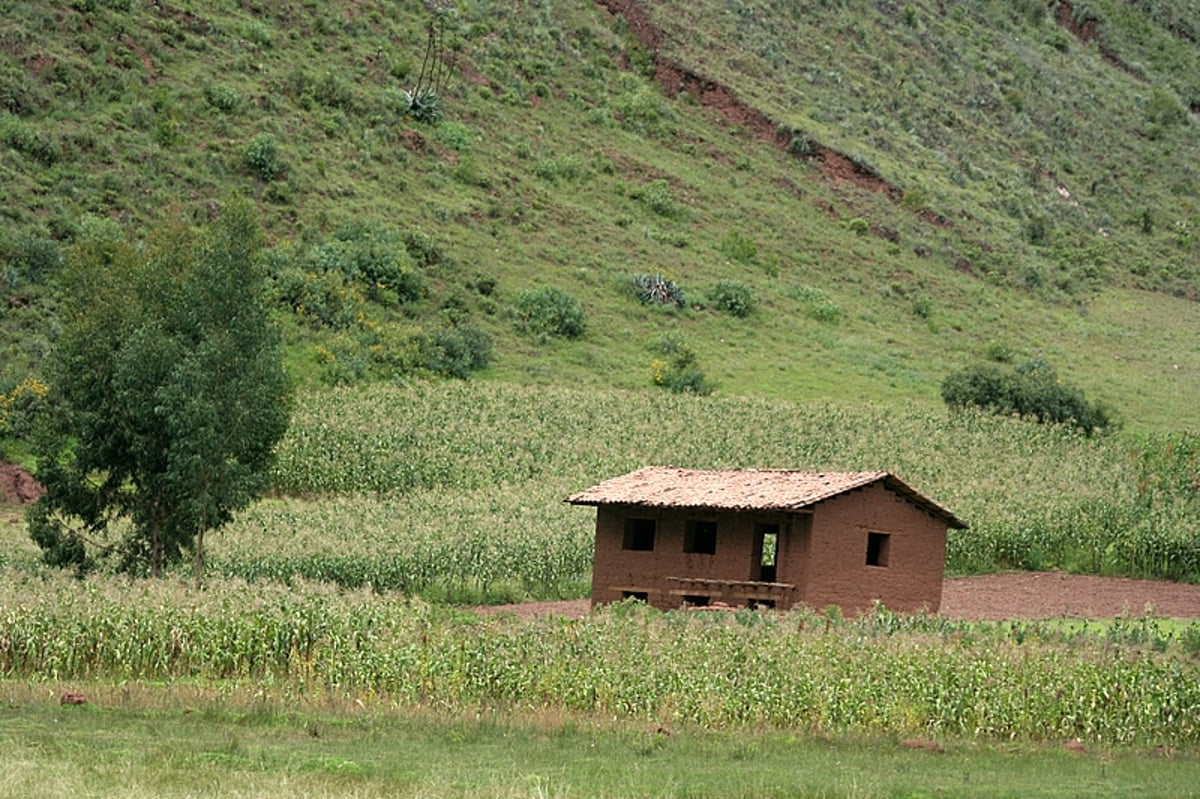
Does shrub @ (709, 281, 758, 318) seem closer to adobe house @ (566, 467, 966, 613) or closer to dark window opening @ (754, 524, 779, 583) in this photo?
dark window opening @ (754, 524, 779, 583)

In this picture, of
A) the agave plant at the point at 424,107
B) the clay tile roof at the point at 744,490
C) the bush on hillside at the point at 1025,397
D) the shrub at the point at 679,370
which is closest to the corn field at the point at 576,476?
the shrub at the point at 679,370

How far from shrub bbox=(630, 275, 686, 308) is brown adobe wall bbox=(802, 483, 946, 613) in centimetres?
4000

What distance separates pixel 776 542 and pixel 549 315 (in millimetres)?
36588

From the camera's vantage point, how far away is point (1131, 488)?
182 feet

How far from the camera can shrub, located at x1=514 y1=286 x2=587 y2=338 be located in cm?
7631

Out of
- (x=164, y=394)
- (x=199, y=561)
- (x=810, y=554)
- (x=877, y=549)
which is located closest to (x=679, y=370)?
(x=877, y=549)

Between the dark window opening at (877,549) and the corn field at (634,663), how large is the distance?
9.59 m

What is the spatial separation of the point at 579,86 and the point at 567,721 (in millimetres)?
80312

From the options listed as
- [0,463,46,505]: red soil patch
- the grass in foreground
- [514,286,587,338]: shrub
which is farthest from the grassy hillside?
the grass in foreground

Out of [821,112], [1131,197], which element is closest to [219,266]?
[821,112]

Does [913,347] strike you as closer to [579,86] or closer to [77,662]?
A: [579,86]

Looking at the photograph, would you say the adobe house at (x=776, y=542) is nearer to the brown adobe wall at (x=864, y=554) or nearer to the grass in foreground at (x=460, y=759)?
the brown adobe wall at (x=864, y=554)

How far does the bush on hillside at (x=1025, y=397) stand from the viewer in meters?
69.3

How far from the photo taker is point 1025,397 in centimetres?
6950
